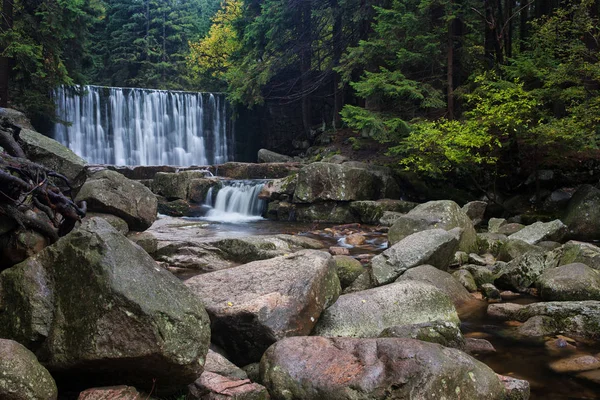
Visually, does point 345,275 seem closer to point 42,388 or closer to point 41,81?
point 42,388

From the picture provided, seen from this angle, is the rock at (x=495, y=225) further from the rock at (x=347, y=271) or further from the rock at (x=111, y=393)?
the rock at (x=111, y=393)

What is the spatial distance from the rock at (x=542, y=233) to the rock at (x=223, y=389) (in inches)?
310

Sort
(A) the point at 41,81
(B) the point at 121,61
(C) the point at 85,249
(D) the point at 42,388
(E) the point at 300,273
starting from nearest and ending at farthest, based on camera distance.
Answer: (D) the point at 42,388 < (C) the point at 85,249 < (E) the point at 300,273 < (A) the point at 41,81 < (B) the point at 121,61

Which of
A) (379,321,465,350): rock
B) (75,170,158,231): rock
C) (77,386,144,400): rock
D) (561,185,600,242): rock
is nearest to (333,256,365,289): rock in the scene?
(379,321,465,350): rock

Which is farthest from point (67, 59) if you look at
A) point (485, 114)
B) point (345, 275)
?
point (345, 275)

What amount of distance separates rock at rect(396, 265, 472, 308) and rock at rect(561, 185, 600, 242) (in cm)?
601

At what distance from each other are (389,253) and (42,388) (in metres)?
5.19

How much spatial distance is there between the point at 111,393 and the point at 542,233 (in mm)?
9329

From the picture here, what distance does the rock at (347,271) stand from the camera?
7175mm

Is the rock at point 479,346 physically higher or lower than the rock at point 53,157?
lower

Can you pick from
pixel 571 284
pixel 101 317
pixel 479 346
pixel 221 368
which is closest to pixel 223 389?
pixel 221 368

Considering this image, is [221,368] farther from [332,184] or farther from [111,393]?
[332,184]

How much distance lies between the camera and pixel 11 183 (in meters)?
3.50

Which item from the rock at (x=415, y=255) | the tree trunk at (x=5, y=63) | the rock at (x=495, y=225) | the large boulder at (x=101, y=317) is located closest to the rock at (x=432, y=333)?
the rock at (x=415, y=255)
